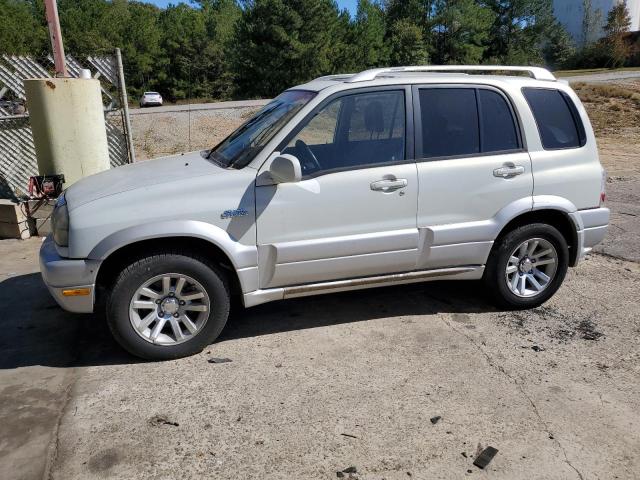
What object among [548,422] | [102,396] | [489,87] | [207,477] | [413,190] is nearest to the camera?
[207,477]

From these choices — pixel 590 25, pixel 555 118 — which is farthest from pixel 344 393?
pixel 590 25

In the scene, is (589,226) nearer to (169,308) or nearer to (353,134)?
(353,134)

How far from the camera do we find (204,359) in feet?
13.7

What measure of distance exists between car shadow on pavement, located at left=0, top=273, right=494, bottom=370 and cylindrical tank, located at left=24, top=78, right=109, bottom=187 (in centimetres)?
206

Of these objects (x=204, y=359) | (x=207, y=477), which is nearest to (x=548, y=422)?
(x=207, y=477)

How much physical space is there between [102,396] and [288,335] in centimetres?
145

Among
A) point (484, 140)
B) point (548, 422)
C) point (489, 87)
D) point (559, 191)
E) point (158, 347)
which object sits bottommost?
point (548, 422)

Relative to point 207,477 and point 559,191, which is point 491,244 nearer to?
point 559,191

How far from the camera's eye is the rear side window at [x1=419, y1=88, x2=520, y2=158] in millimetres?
4484

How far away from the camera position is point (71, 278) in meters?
3.81

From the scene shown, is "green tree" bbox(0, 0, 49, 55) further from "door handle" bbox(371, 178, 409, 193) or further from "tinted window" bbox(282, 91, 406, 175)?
"door handle" bbox(371, 178, 409, 193)

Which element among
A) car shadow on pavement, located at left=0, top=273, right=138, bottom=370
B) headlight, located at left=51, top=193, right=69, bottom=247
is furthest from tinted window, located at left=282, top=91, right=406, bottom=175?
car shadow on pavement, located at left=0, top=273, right=138, bottom=370

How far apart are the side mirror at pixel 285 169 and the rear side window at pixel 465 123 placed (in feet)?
3.59

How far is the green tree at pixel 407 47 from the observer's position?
5841 cm
